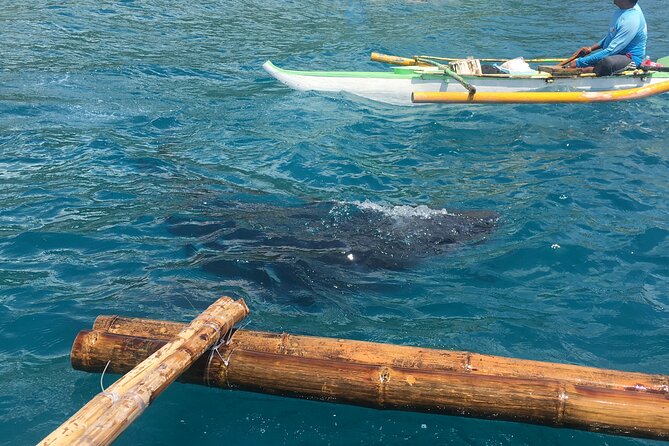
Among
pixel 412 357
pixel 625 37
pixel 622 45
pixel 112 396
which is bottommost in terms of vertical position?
pixel 412 357

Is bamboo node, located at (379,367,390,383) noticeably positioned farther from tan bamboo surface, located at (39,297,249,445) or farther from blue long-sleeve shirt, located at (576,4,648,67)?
blue long-sleeve shirt, located at (576,4,648,67)

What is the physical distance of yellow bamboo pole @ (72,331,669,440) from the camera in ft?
11.8

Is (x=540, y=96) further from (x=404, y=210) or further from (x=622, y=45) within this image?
(x=404, y=210)

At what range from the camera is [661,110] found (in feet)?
37.0

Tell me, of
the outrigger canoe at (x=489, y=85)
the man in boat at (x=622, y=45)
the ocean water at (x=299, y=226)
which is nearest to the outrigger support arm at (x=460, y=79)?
the outrigger canoe at (x=489, y=85)

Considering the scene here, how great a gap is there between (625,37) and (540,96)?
1621 millimetres

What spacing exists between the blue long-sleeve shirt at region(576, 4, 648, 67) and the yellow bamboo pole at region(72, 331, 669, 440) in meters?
8.42

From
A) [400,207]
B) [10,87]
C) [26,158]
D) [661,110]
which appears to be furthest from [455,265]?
[10,87]

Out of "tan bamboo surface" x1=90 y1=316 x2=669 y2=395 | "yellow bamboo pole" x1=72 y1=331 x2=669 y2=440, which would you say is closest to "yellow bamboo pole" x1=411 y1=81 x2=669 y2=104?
"tan bamboo surface" x1=90 y1=316 x2=669 y2=395

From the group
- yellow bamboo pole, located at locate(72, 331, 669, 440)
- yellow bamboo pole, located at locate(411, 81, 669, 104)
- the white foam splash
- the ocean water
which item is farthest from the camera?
yellow bamboo pole, located at locate(411, 81, 669, 104)

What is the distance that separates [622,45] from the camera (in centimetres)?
1091

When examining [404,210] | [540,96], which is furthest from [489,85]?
[404,210]

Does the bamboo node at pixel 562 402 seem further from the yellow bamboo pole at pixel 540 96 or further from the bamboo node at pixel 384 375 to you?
the yellow bamboo pole at pixel 540 96

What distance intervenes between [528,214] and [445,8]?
12909 mm
